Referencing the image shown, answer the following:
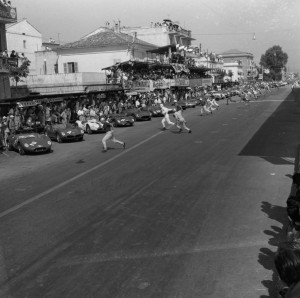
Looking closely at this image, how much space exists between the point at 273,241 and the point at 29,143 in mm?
14518

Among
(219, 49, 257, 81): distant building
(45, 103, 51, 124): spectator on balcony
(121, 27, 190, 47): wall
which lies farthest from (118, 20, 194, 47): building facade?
→ (219, 49, 257, 81): distant building

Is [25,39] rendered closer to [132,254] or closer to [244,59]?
[132,254]

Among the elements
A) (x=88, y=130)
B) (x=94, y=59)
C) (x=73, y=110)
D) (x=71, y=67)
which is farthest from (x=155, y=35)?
(x=88, y=130)

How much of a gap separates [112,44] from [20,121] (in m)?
33.3

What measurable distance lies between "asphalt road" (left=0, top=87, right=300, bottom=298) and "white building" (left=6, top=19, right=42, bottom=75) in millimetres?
49608

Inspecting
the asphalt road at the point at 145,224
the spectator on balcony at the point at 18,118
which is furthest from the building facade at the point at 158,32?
the asphalt road at the point at 145,224

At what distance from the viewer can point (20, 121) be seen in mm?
26734

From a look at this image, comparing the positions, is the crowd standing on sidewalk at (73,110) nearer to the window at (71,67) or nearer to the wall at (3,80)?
the wall at (3,80)

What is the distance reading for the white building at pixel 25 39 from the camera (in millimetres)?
63625

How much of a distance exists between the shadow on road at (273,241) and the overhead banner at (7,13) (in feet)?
93.9

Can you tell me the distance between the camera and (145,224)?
347 inches

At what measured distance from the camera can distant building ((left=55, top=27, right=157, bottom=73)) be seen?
2282 inches

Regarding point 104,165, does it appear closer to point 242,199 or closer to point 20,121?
point 242,199

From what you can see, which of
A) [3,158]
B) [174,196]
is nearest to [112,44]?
[3,158]
